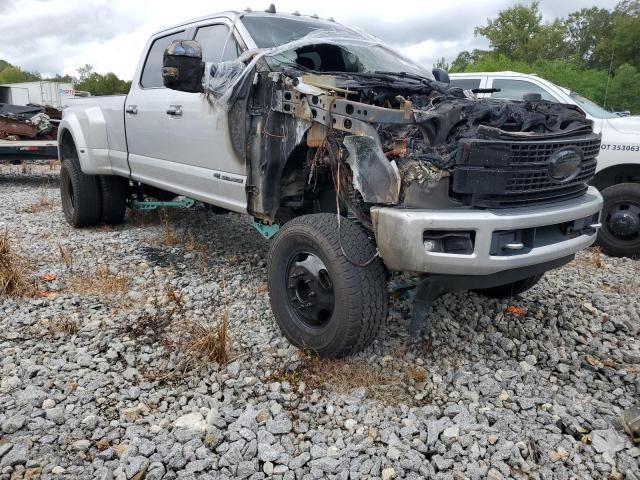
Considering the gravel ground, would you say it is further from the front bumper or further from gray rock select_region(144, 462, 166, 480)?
the front bumper

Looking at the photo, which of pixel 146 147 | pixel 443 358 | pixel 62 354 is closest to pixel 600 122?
pixel 443 358

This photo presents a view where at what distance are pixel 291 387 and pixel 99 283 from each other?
2166mm

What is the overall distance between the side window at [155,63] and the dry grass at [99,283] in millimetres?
A: 1810

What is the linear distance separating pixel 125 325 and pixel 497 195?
8.14 ft

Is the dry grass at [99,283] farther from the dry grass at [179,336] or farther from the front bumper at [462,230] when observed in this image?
the front bumper at [462,230]

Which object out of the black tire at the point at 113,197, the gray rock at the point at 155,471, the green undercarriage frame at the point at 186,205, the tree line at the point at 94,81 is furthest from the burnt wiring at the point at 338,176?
the tree line at the point at 94,81

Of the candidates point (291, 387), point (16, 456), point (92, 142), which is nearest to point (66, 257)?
point (92, 142)

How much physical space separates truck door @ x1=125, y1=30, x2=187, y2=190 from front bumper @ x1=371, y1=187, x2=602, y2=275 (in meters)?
2.68

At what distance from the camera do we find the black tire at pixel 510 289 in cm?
385

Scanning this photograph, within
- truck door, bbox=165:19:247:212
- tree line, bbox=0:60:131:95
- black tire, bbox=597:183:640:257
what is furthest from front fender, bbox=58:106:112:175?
tree line, bbox=0:60:131:95

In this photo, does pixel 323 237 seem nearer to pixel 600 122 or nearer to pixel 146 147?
pixel 146 147

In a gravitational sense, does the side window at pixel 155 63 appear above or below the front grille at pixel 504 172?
above

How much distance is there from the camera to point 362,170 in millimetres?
2793

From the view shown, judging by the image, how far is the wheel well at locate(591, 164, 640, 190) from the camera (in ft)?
18.8
